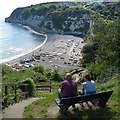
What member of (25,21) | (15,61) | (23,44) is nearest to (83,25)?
(23,44)

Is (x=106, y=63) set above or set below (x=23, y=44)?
above

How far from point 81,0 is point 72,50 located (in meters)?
92.2

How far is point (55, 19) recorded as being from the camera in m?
129

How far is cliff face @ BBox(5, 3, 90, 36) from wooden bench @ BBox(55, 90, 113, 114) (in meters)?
100

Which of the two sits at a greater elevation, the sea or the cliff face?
the cliff face

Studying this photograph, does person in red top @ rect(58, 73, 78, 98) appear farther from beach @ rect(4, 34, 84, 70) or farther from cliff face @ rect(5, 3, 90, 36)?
cliff face @ rect(5, 3, 90, 36)

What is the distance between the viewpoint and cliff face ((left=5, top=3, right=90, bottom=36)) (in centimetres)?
11750

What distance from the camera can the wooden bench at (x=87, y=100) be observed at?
6.41 meters

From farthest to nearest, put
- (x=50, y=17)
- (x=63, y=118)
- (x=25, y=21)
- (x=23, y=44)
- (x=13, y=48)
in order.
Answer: (x=25, y=21), (x=50, y=17), (x=23, y=44), (x=13, y=48), (x=63, y=118)

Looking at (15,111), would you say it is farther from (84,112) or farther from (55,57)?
(55,57)

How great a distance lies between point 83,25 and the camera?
383 feet

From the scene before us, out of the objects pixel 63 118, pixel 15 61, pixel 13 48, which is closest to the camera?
pixel 63 118

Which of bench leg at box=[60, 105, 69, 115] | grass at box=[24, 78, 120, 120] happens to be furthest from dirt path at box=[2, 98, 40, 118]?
Answer: bench leg at box=[60, 105, 69, 115]

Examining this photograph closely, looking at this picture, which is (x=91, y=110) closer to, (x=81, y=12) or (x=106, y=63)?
(x=106, y=63)
